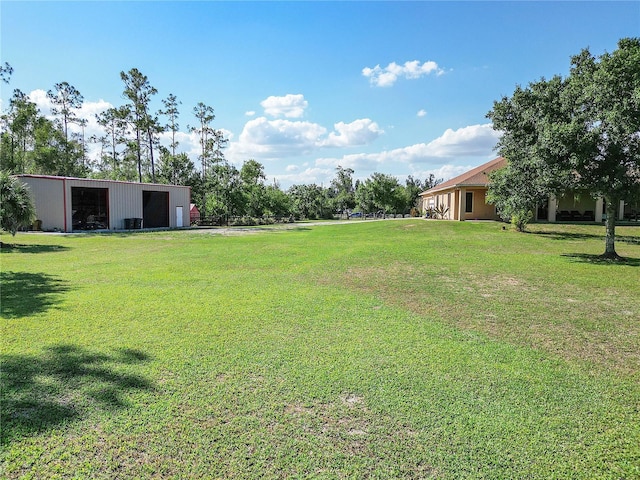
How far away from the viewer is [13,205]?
13578 millimetres

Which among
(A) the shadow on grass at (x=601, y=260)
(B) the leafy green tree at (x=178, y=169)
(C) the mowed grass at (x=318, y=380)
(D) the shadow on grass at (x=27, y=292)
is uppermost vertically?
(B) the leafy green tree at (x=178, y=169)

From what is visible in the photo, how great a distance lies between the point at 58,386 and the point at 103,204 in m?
28.8

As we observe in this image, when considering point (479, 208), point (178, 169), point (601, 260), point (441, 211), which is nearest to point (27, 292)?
point (601, 260)

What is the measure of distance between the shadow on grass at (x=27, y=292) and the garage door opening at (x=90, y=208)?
62.3 feet

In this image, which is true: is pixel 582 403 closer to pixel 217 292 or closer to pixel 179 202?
pixel 217 292

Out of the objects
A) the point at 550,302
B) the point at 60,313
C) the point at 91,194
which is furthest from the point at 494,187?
the point at 91,194

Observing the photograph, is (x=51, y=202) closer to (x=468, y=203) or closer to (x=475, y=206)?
(x=468, y=203)

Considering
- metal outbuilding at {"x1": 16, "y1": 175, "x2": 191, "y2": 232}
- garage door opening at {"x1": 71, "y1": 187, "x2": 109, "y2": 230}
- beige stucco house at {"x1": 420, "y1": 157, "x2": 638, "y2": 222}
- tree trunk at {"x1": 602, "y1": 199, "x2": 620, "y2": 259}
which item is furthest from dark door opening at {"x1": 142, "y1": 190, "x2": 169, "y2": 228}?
tree trunk at {"x1": 602, "y1": 199, "x2": 620, "y2": 259}

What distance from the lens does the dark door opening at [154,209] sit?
1222 inches

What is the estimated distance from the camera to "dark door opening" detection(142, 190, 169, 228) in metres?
31.0

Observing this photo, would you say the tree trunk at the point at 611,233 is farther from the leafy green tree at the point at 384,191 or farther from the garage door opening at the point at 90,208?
the leafy green tree at the point at 384,191

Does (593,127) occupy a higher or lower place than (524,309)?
higher

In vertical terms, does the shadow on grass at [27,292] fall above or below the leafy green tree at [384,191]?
below

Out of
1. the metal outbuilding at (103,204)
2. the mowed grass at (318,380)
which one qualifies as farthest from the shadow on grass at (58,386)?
the metal outbuilding at (103,204)
